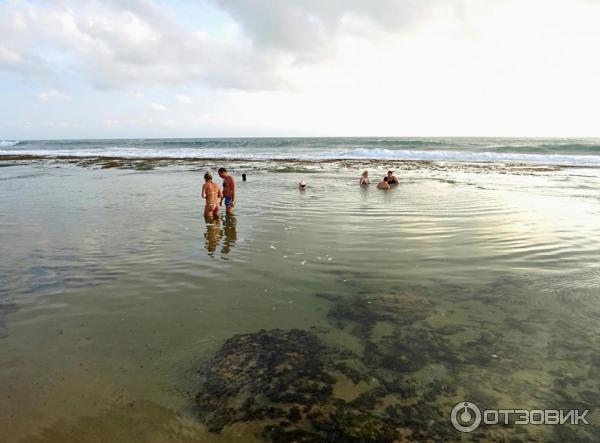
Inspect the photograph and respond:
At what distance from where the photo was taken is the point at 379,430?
3770 mm

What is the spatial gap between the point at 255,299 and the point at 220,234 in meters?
4.90

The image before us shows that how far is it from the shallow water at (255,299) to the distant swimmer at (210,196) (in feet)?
1.55

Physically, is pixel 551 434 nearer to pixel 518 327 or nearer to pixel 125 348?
pixel 518 327

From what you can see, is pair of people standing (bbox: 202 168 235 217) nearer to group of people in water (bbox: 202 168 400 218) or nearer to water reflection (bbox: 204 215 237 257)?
group of people in water (bbox: 202 168 400 218)

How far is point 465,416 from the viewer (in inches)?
A: 157

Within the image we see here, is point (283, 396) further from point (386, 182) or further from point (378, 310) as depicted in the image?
point (386, 182)

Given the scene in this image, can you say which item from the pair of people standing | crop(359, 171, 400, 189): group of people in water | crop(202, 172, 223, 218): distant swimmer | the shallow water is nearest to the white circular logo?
the shallow water

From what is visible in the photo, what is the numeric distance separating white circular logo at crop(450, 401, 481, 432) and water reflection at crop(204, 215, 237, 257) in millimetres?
6350

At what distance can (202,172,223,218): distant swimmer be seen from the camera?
1285cm

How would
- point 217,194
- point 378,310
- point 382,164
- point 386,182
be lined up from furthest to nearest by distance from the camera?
point 382,164 < point 386,182 < point 217,194 < point 378,310

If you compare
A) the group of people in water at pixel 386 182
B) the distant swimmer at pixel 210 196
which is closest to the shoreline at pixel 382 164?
the group of people in water at pixel 386 182

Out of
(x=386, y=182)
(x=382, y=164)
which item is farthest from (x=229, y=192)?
(x=382, y=164)

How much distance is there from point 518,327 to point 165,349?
492 cm

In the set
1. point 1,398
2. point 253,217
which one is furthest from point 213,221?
point 1,398
